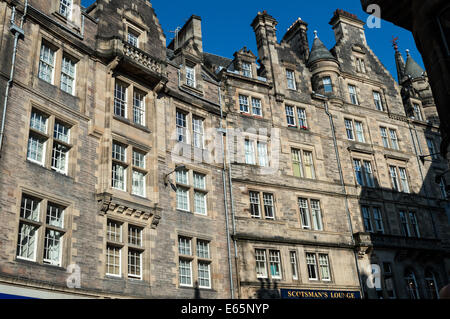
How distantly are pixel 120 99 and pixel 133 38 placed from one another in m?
4.15

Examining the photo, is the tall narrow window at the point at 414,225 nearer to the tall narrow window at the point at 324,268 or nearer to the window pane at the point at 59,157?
the tall narrow window at the point at 324,268

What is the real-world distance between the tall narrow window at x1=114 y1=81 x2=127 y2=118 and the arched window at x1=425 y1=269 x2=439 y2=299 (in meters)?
21.6

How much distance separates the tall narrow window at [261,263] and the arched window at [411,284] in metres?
10.2

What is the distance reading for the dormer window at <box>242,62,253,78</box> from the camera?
29.2 m

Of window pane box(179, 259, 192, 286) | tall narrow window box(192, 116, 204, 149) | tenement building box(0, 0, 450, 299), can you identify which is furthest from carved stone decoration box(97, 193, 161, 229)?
tall narrow window box(192, 116, 204, 149)

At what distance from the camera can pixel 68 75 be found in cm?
1941

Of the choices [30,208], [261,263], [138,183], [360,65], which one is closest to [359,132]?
[360,65]

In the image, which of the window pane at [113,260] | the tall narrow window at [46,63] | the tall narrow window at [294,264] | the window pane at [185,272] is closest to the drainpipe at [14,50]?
the tall narrow window at [46,63]

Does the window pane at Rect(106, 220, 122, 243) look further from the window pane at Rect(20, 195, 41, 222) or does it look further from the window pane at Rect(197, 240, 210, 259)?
the window pane at Rect(197, 240, 210, 259)

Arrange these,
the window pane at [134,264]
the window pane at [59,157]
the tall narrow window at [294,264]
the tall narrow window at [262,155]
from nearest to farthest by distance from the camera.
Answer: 1. the window pane at [59,157]
2. the window pane at [134,264]
3. the tall narrow window at [294,264]
4. the tall narrow window at [262,155]

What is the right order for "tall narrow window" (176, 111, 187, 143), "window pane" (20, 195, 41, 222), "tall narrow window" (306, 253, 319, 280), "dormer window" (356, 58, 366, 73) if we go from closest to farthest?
"window pane" (20, 195, 41, 222) < "tall narrow window" (176, 111, 187, 143) < "tall narrow window" (306, 253, 319, 280) < "dormer window" (356, 58, 366, 73)

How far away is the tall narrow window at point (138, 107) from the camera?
71.3 feet

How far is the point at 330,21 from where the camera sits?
38.0m
